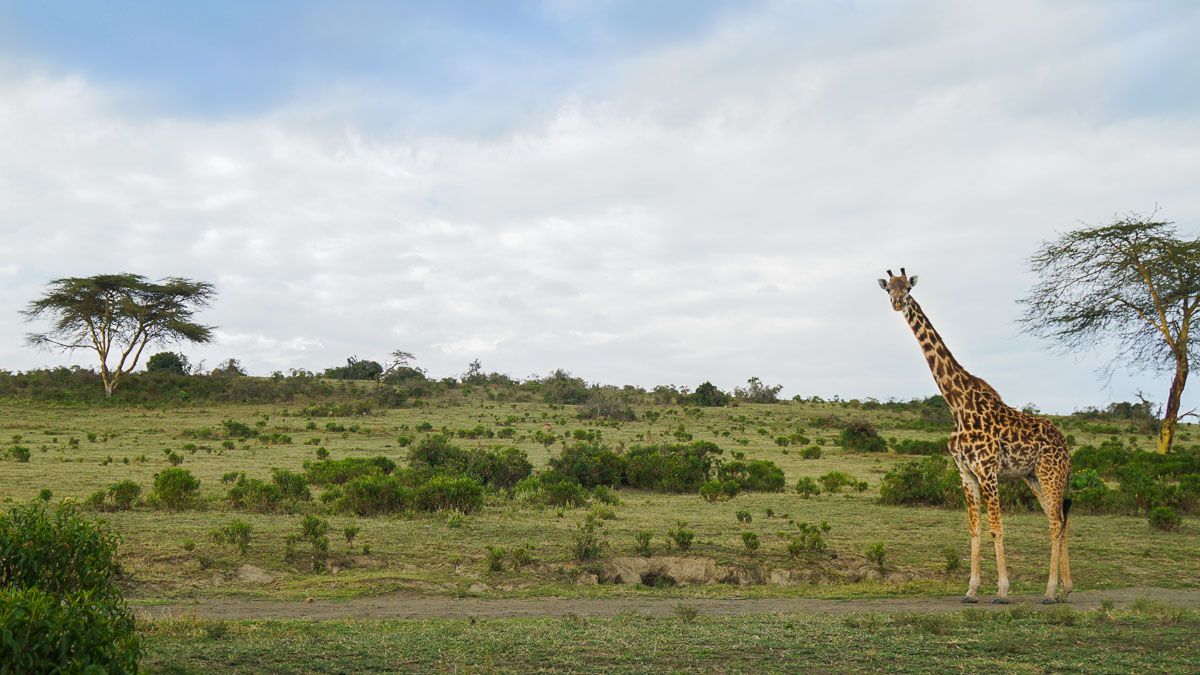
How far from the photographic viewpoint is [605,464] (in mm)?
28703

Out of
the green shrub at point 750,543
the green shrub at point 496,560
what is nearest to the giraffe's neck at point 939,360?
the green shrub at point 750,543

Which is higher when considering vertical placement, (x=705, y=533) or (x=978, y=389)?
(x=978, y=389)

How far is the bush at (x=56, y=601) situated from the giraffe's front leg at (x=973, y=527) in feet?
35.6

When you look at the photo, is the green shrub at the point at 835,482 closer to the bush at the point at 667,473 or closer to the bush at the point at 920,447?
the bush at the point at 667,473

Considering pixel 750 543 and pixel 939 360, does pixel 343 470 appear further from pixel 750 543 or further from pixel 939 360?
pixel 939 360

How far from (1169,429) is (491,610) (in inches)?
1327

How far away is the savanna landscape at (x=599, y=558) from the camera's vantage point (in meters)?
8.72

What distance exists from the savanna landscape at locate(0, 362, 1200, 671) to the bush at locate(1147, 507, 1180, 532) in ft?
0.35

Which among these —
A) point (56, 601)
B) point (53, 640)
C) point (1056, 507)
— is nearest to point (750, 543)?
point (1056, 507)

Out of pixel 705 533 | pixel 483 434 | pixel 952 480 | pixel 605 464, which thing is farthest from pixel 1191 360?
pixel 483 434

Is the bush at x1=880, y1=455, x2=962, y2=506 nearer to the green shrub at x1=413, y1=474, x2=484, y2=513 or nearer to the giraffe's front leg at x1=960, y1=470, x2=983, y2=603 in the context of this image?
the giraffe's front leg at x1=960, y1=470, x2=983, y2=603

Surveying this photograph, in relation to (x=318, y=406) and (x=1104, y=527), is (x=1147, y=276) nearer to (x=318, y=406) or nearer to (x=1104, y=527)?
(x=1104, y=527)

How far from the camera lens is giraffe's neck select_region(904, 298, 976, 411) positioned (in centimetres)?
1373

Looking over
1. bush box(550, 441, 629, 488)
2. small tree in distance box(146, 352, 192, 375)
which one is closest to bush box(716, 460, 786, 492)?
bush box(550, 441, 629, 488)
